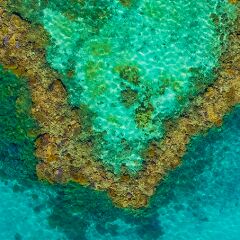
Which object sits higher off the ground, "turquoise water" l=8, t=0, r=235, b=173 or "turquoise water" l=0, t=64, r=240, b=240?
"turquoise water" l=8, t=0, r=235, b=173

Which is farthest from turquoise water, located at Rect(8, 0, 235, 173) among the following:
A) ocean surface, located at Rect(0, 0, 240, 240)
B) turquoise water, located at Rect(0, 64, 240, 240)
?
turquoise water, located at Rect(0, 64, 240, 240)

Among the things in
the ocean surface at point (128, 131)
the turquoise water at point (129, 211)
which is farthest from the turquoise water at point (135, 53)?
the turquoise water at point (129, 211)

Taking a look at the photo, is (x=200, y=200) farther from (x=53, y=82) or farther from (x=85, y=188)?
(x=53, y=82)

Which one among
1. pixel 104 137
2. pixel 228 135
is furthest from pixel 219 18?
pixel 104 137

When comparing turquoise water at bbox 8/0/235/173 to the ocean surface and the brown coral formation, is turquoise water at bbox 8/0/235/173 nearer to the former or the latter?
the ocean surface

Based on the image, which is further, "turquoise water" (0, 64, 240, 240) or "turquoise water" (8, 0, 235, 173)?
"turquoise water" (0, 64, 240, 240)

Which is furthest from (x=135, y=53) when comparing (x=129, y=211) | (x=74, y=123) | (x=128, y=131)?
(x=129, y=211)
